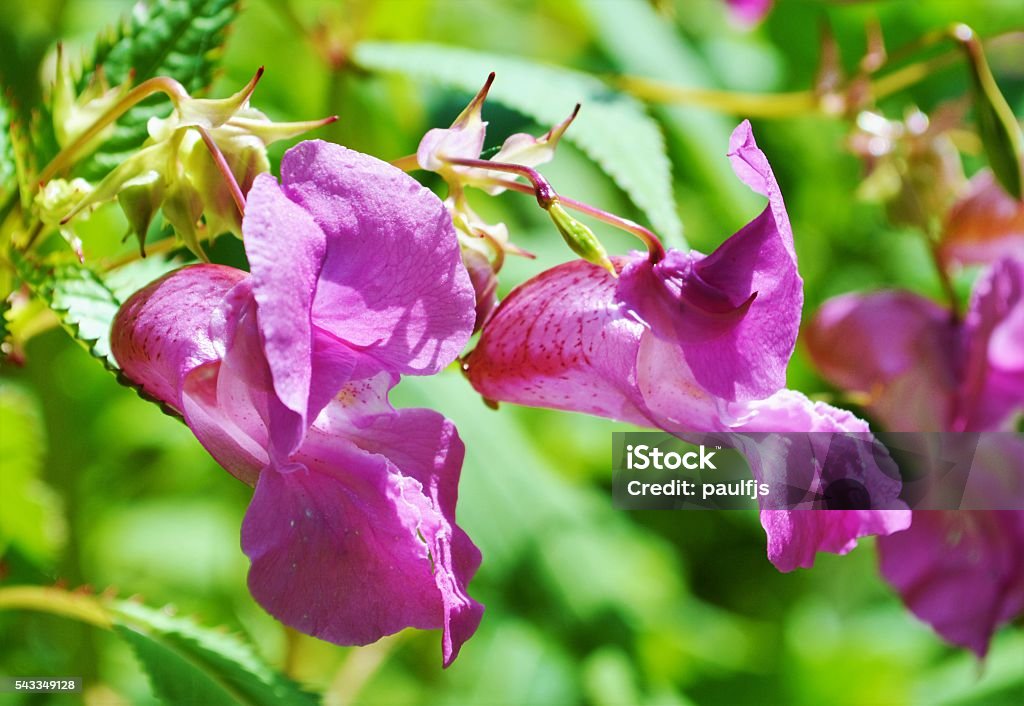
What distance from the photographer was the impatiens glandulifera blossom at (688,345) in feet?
1.86

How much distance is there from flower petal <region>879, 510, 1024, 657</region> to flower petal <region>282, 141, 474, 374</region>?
54cm

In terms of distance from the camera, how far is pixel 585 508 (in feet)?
4.64

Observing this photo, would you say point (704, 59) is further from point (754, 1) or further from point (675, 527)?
point (675, 527)

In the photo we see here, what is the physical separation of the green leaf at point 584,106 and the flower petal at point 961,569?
358 millimetres

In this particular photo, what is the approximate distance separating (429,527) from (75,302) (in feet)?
0.81

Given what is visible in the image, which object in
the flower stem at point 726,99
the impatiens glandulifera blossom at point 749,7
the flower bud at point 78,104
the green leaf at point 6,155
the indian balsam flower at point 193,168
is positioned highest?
the indian balsam flower at point 193,168

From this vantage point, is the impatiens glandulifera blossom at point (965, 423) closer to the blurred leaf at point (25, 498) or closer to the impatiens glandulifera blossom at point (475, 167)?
the impatiens glandulifera blossom at point (475, 167)

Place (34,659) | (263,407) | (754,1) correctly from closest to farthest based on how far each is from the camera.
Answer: (263,407) → (34,659) → (754,1)

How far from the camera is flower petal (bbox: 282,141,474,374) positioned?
1.69ft

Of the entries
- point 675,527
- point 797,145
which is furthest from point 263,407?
point 797,145

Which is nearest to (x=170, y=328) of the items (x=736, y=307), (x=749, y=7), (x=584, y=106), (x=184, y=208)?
(x=184, y=208)

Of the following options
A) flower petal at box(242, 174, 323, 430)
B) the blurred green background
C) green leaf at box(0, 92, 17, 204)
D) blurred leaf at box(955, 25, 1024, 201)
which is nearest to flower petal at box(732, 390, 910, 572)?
flower petal at box(242, 174, 323, 430)

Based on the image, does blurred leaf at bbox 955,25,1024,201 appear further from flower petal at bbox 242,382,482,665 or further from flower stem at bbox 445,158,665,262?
flower petal at bbox 242,382,482,665

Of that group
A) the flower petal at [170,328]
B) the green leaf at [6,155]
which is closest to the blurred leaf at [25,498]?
the green leaf at [6,155]
